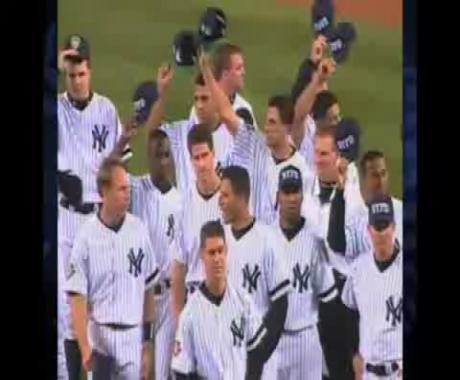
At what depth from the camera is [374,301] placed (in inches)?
173

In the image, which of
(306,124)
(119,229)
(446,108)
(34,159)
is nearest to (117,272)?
(119,229)

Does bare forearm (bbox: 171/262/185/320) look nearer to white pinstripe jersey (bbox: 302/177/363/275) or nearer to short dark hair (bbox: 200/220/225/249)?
short dark hair (bbox: 200/220/225/249)

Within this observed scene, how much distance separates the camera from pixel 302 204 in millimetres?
4367

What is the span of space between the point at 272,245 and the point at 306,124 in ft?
1.27

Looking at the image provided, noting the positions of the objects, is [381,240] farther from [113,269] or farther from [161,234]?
[113,269]

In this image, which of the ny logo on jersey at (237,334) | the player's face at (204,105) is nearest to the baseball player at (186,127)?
the player's face at (204,105)

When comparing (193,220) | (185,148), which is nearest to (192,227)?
(193,220)

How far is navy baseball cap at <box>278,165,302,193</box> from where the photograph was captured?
436cm

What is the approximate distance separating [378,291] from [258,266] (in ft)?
1.26

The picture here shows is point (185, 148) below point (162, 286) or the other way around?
the other way around

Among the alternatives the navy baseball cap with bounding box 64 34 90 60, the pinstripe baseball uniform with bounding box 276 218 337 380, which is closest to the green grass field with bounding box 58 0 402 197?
the navy baseball cap with bounding box 64 34 90 60

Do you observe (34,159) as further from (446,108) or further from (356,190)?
(446,108)

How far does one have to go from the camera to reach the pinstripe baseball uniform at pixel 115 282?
4312 millimetres

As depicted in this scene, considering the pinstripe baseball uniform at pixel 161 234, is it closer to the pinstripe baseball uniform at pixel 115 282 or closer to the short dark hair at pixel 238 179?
the pinstripe baseball uniform at pixel 115 282
